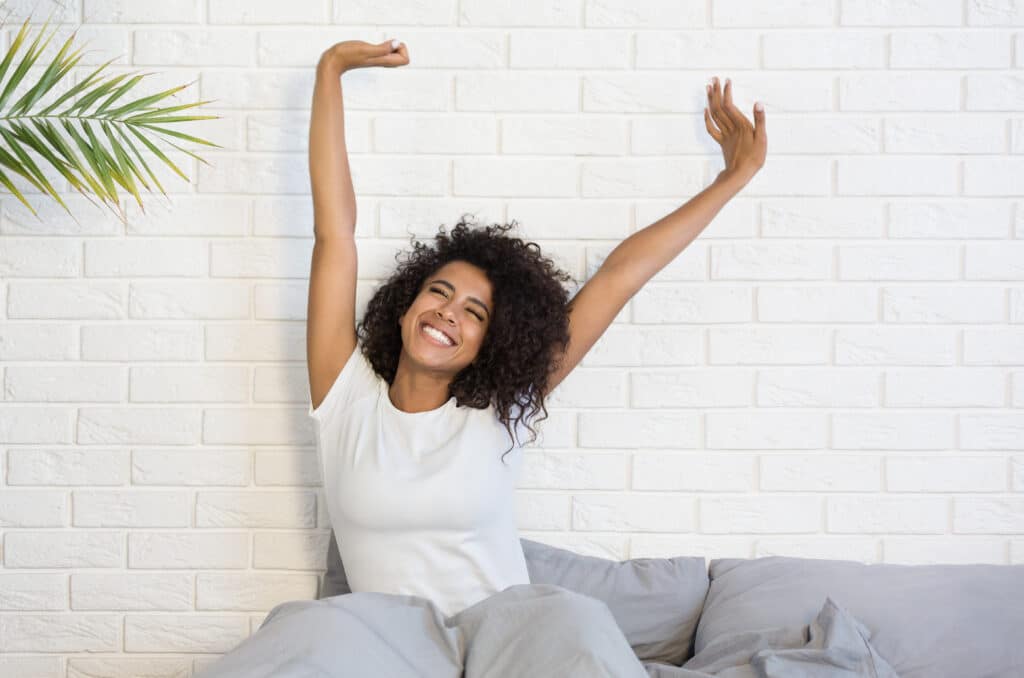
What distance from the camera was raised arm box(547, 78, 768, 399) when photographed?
6.59ft

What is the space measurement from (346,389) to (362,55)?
2.37ft

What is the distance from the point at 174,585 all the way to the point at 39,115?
113 cm

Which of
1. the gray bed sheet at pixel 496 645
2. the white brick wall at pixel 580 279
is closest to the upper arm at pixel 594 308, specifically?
the white brick wall at pixel 580 279

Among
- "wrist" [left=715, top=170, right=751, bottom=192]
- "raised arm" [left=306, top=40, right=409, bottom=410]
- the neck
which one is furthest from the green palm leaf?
"wrist" [left=715, top=170, right=751, bottom=192]

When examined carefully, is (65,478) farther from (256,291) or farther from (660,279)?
(660,279)

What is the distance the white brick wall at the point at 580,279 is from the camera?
2191 mm

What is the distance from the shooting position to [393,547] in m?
1.93

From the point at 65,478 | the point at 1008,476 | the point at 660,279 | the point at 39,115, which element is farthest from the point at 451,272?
the point at 1008,476

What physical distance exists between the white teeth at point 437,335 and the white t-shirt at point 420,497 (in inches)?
6.4

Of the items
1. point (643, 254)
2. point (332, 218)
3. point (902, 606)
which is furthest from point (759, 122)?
point (902, 606)

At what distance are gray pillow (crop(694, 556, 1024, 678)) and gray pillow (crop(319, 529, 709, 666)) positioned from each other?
5 centimetres

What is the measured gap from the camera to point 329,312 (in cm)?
200

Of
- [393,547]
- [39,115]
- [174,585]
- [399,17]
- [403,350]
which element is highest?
[399,17]

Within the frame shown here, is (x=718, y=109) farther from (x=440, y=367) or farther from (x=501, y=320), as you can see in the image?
(x=440, y=367)
